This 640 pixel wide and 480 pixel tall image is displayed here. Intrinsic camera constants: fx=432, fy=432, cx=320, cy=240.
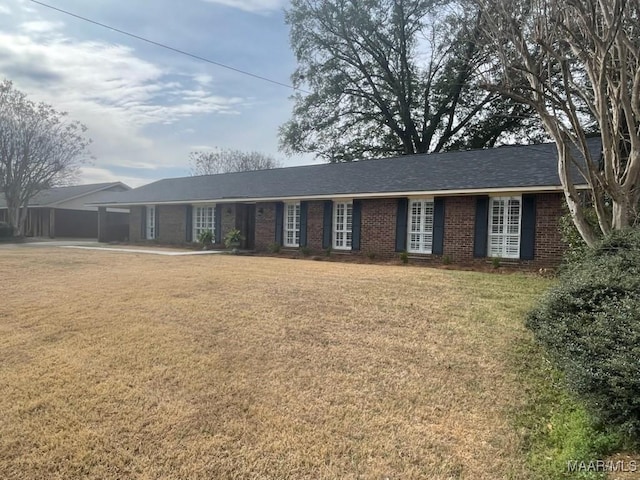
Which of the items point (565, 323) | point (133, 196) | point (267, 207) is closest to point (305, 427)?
point (565, 323)

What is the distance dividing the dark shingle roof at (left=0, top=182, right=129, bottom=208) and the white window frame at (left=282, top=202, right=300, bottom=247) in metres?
23.6

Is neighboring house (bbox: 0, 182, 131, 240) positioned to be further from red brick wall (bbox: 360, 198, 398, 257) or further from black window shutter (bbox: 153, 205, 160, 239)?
red brick wall (bbox: 360, 198, 398, 257)

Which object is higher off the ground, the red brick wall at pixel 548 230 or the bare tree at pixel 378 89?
the bare tree at pixel 378 89

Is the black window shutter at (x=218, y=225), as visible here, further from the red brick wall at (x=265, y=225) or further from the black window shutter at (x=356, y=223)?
the black window shutter at (x=356, y=223)

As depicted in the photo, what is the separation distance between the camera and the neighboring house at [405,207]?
12.1m

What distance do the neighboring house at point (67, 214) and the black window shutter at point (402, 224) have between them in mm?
24499

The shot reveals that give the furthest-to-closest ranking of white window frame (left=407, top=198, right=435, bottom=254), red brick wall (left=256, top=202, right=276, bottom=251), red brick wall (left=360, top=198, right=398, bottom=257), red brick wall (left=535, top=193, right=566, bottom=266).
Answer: red brick wall (left=256, top=202, right=276, bottom=251), red brick wall (left=360, top=198, right=398, bottom=257), white window frame (left=407, top=198, right=435, bottom=254), red brick wall (left=535, top=193, right=566, bottom=266)

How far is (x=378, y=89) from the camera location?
3008 cm

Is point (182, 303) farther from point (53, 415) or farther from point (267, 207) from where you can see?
point (267, 207)

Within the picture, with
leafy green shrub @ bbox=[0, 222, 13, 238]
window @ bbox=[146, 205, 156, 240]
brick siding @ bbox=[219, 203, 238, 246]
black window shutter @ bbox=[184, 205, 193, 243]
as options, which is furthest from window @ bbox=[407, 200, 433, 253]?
leafy green shrub @ bbox=[0, 222, 13, 238]

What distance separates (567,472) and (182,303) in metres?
5.84

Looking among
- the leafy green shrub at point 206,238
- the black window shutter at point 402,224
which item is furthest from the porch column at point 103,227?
the black window shutter at point 402,224

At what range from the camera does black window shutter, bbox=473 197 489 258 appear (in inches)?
506

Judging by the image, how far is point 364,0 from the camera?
2756cm
